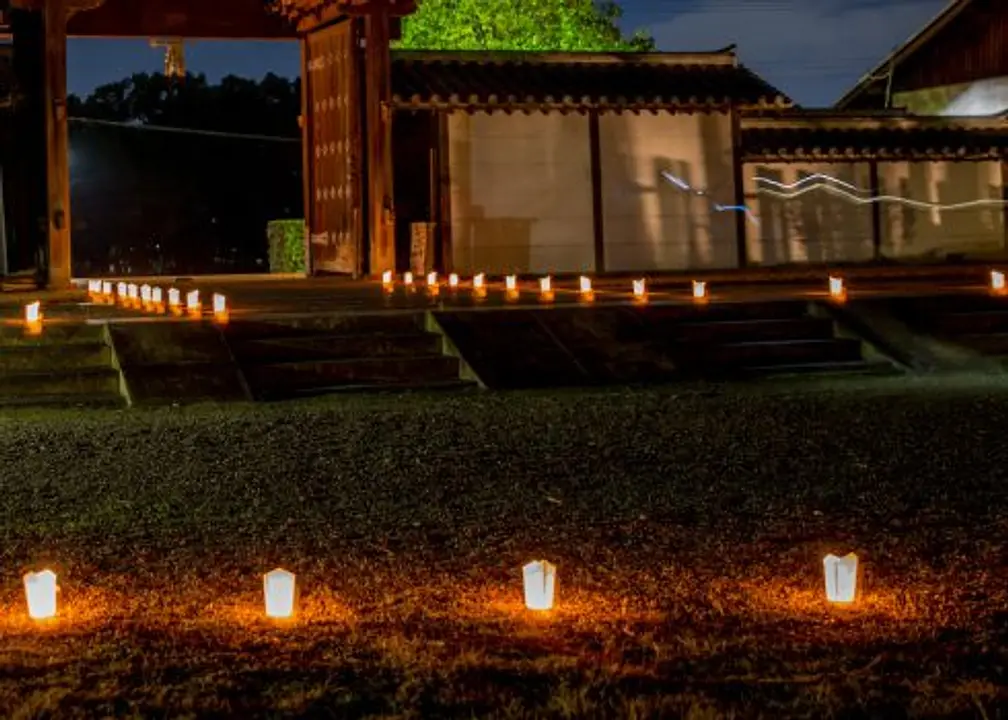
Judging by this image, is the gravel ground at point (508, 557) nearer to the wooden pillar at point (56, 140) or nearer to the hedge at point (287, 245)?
the wooden pillar at point (56, 140)

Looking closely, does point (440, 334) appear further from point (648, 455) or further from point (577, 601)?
point (577, 601)

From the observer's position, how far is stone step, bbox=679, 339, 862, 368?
12352 millimetres

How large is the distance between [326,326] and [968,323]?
597cm

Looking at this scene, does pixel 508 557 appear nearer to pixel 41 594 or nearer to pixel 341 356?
pixel 41 594

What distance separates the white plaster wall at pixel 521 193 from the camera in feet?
63.6

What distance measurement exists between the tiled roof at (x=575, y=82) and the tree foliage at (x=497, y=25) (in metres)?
3.47

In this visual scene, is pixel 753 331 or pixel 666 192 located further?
pixel 666 192

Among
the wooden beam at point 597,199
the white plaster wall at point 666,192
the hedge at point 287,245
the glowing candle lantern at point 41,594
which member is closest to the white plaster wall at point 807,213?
the white plaster wall at point 666,192

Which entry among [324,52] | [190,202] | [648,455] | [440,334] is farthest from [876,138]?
[190,202]

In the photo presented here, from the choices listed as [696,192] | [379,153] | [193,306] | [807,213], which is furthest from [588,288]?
[807,213]

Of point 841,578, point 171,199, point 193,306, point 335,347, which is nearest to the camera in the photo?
point 841,578

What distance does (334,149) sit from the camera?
18.5 meters

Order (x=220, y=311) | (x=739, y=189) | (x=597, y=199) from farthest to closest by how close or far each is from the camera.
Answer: (x=739, y=189)
(x=597, y=199)
(x=220, y=311)

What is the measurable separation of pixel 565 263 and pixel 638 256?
3.65 feet
